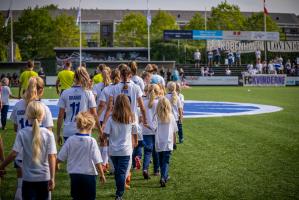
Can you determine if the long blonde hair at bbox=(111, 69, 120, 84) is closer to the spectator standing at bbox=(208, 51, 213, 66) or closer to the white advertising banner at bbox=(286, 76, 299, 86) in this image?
the white advertising banner at bbox=(286, 76, 299, 86)

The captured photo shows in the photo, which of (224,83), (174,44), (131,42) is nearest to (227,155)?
(224,83)

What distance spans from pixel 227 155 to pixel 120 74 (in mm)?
4041

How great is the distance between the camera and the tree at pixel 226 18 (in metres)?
94.0

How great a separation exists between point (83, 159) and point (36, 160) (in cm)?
66

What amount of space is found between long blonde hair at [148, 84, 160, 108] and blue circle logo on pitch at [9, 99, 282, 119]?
11586mm

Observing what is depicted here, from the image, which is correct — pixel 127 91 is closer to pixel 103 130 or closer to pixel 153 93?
pixel 153 93

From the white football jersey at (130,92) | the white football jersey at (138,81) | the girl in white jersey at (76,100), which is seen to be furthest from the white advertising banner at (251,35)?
the girl in white jersey at (76,100)

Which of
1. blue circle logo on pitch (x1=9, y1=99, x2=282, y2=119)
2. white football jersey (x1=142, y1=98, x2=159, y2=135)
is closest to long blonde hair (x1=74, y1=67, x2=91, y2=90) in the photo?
white football jersey (x1=142, y1=98, x2=159, y2=135)

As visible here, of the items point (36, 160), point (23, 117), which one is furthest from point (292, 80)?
point (36, 160)

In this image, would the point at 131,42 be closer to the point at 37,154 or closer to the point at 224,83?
the point at 224,83

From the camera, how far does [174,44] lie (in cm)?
6569

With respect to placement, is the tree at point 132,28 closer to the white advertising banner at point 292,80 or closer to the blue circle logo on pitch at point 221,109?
the white advertising banner at point 292,80

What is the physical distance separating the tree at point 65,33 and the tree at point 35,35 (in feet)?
3.35

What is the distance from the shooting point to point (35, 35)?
279 ft
